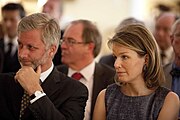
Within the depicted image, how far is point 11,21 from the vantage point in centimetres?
574

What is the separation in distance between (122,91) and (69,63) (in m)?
1.18

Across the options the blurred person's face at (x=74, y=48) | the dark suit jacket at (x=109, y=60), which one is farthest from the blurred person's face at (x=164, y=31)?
the blurred person's face at (x=74, y=48)

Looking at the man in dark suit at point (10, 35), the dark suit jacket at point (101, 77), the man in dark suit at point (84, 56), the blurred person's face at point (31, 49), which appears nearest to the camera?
the blurred person's face at point (31, 49)

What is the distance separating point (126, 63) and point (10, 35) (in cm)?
292

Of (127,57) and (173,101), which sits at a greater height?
(127,57)

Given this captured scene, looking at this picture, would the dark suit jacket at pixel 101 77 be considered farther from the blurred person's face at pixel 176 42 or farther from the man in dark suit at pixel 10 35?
the man in dark suit at pixel 10 35

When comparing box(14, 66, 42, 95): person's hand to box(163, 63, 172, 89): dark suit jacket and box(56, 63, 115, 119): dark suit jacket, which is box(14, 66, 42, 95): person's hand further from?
box(163, 63, 172, 89): dark suit jacket

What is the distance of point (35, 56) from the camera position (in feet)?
9.71

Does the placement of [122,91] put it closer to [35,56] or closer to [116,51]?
[116,51]

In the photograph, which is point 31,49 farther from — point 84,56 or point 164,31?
point 164,31

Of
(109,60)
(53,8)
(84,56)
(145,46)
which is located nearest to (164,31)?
(109,60)

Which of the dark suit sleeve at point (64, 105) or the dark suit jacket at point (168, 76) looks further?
the dark suit jacket at point (168, 76)

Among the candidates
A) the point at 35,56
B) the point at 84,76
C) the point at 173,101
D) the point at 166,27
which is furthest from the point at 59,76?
the point at 166,27

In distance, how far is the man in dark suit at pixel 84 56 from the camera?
4.07 m
